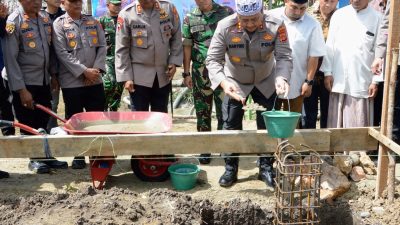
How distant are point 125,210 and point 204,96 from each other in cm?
225

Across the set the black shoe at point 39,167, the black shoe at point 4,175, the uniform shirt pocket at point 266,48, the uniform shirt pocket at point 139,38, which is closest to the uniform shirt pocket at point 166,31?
the uniform shirt pocket at point 139,38

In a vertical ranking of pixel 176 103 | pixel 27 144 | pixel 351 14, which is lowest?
pixel 176 103

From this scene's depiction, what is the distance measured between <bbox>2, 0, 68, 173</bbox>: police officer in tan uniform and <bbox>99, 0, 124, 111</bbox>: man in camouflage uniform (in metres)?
1.12

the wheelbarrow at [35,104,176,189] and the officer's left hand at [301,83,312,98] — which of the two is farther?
the officer's left hand at [301,83,312,98]

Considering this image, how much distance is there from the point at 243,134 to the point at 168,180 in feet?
3.93

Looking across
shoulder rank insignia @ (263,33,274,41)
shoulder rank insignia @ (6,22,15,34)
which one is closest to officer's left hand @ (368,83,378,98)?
shoulder rank insignia @ (263,33,274,41)

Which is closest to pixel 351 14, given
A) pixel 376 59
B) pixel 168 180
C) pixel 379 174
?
pixel 376 59

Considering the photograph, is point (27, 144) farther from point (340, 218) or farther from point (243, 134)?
point (340, 218)

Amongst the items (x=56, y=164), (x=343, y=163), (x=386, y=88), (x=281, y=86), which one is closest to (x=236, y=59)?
(x=281, y=86)

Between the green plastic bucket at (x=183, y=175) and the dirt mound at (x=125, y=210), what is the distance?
58cm

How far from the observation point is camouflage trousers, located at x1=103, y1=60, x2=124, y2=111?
652cm

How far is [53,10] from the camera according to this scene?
6.11 m

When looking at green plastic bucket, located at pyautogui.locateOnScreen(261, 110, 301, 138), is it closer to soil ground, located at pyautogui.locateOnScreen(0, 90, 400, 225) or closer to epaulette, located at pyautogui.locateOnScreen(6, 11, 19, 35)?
soil ground, located at pyautogui.locateOnScreen(0, 90, 400, 225)

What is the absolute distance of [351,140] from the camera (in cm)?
459
